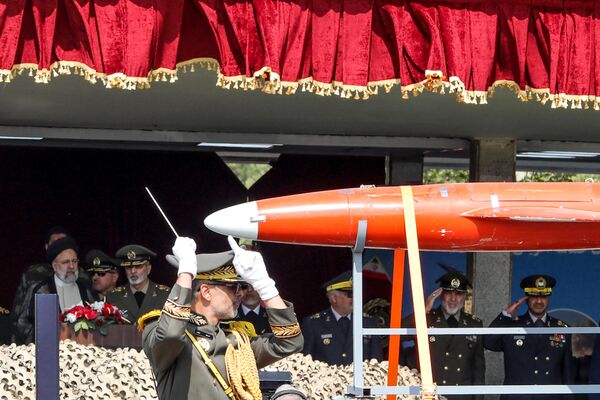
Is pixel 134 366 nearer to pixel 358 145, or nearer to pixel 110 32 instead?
pixel 110 32

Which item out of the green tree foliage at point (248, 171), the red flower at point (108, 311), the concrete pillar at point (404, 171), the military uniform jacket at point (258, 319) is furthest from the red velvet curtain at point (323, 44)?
the green tree foliage at point (248, 171)

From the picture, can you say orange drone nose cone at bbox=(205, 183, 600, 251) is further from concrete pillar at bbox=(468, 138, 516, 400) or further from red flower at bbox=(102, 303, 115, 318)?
concrete pillar at bbox=(468, 138, 516, 400)

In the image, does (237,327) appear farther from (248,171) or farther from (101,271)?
(248,171)

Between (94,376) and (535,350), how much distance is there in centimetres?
446

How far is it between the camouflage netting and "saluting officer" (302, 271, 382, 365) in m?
1.78

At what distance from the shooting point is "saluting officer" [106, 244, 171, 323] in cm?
906

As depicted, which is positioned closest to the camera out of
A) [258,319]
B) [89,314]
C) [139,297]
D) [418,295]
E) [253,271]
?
[253,271]

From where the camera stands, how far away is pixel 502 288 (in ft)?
35.2

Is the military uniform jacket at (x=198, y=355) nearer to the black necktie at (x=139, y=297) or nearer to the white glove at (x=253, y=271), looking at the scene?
the white glove at (x=253, y=271)

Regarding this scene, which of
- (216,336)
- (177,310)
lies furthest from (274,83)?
(177,310)

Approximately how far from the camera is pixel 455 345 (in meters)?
9.80

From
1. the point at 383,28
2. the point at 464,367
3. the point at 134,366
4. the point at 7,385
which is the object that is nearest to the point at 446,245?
the point at 383,28

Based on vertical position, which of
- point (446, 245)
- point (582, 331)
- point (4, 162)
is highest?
point (4, 162)

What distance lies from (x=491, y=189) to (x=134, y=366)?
2383 millimetres
